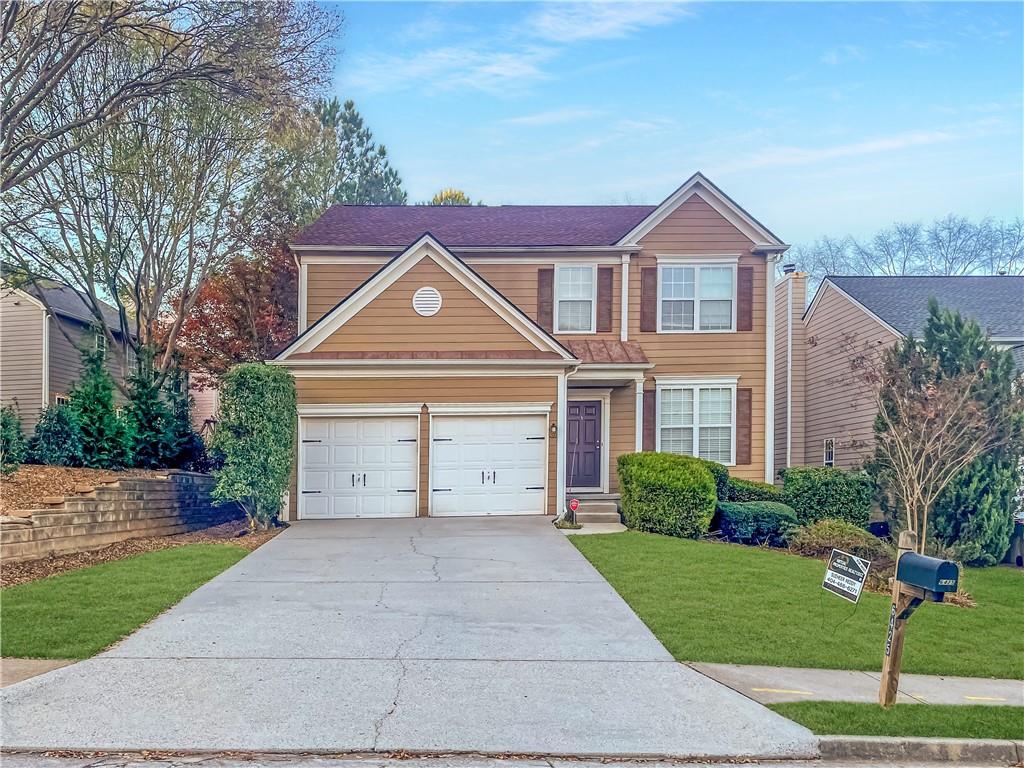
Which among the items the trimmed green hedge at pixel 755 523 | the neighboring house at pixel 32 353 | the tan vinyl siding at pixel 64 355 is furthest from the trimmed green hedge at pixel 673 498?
the neighboring house at pixel 32 353

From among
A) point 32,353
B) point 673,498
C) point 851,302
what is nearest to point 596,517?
point 673,498

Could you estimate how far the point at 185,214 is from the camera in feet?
64.8

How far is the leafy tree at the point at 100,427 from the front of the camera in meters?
14.4

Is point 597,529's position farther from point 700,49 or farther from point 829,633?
point 700,49

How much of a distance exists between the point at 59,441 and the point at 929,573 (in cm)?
1365

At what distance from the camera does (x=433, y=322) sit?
625 inches

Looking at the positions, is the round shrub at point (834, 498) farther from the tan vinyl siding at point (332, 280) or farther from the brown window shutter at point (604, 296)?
the tan vinyl siding at point (332, 280)

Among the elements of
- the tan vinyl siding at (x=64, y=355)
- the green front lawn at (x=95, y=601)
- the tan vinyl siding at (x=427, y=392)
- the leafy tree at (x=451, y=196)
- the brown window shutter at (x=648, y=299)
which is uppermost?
the leafy tree at (x=451, y=196)

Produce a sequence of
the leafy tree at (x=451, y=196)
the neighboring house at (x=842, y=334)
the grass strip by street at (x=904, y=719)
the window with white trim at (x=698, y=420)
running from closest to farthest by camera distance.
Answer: the grass strip by street at (x=904, y=719)
the window with white trim at (x=698, y=420)
the neighboring house at (x=842, y=334)
the leafy tree at (x=451, y=196)

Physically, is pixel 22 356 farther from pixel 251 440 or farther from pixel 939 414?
pixel 939 414

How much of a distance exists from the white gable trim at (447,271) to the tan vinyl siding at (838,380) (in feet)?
23.3

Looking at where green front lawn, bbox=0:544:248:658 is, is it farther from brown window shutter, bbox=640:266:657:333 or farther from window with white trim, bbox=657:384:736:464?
brown window shutter, bbox=640:266:657:333

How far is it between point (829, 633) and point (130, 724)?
685 cm

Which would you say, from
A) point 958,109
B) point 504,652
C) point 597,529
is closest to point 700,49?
point 958,109
